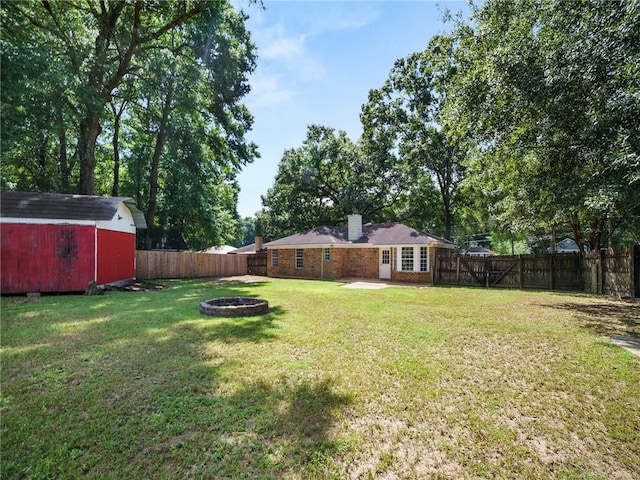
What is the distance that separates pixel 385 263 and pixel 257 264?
9.53m

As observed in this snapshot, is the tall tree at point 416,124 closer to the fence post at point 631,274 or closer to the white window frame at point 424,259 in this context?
the white window frame at point 424,259

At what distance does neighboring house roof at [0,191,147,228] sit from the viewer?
10.7 m

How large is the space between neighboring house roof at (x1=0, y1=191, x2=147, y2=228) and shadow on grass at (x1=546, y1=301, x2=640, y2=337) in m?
15.7

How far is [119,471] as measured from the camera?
235cm

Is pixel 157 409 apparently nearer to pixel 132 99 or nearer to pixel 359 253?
pixel 359 253

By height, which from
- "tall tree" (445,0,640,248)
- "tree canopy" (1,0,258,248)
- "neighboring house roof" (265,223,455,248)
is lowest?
"neighboring house roof" (265,223,455,248)

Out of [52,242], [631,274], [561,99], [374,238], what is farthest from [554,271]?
[52,242]

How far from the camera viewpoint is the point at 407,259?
56.9 ft

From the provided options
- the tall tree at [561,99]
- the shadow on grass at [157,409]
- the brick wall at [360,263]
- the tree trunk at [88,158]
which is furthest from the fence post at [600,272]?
the tree trunk at [88,158]

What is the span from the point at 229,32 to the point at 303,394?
1994 centimetres

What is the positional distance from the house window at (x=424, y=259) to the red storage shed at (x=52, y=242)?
49.0ft

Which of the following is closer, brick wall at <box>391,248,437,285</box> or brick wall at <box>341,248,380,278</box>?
brick wall at <box>391,248,437,285</box>

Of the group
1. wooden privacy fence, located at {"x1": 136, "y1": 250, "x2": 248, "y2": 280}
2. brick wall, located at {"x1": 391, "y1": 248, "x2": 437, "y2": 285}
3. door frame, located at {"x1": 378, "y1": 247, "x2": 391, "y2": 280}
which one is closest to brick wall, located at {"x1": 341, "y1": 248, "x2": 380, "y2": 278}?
door frame, located at {"x1": 378, "y1": 247, "x2": 391, "y2": 280}

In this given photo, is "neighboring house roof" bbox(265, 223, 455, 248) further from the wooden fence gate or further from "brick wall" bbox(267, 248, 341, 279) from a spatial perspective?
the wooden fence gate
